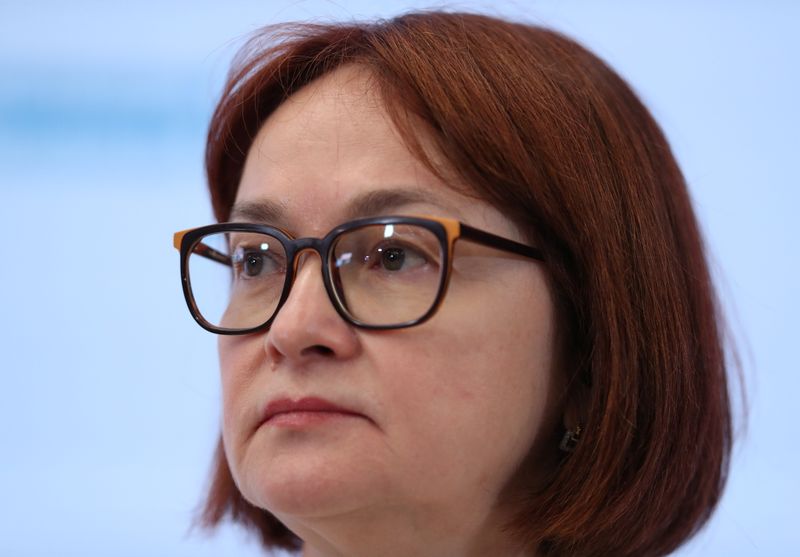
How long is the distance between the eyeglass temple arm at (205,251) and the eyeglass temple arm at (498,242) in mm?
556

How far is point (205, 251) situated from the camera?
1.90 metres

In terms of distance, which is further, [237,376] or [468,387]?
[237,376]

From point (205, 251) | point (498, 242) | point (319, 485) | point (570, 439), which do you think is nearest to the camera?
point (319, 485)

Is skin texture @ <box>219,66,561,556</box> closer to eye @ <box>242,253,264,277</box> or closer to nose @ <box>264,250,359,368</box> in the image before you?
nose @ <box>264,250,359,368</box>

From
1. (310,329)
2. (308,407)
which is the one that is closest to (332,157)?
(310,329)

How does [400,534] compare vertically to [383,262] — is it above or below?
below

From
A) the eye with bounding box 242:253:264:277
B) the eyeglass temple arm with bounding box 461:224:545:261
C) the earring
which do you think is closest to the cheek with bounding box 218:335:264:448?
the eye with bounding box 242:253:264:277

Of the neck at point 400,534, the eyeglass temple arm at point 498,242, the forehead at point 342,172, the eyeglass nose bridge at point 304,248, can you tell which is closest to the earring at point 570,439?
the neck at point 400,534

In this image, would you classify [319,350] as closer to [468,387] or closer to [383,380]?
[383,380]

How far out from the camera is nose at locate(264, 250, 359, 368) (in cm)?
153

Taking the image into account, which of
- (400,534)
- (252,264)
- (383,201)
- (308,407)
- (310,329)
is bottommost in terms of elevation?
(400,534)

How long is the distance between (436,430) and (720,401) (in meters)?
0.73

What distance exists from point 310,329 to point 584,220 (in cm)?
53

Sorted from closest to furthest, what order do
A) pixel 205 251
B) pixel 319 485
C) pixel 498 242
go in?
A: pixel 319 485 → pixel 498 242 → pixel 205 251
